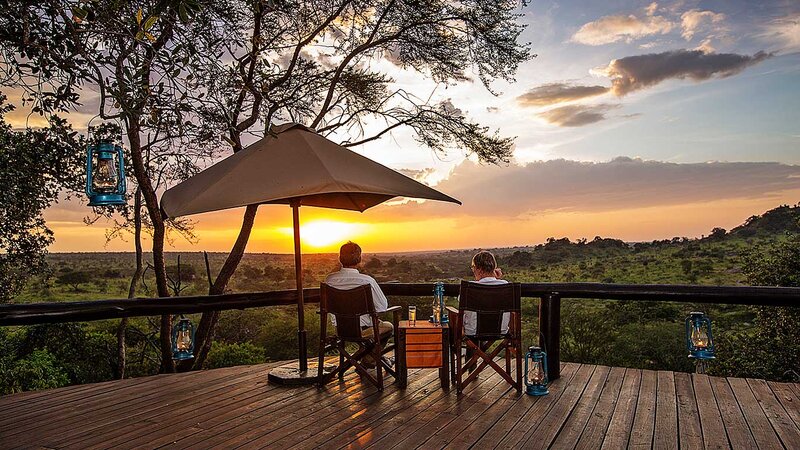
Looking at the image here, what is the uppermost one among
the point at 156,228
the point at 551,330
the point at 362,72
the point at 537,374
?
the point at 362,72

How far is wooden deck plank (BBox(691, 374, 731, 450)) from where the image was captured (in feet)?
10.7

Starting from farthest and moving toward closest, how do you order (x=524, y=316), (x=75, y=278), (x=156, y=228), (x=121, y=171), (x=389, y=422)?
(x=75, y=278), (x=524, y=316), (x=156, y=228), (x=389, y=422), (x=121, y=171)

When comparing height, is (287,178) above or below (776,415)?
above

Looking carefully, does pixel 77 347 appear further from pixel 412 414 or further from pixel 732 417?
pixel 732 417

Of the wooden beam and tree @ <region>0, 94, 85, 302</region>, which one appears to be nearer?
the wooden beam

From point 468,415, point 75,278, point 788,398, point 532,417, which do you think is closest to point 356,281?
point 468,415

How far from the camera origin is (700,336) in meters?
4.60

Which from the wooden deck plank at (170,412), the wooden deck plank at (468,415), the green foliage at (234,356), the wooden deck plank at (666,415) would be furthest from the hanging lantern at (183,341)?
the green foliage at (234,356)

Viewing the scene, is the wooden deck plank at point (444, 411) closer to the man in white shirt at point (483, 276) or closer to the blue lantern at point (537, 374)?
the blue lantern at point (537, 374)

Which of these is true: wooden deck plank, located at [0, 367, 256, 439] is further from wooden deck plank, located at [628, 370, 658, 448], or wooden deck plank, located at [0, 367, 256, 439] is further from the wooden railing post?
wooden deck plank, located at [628, 370, 658, 448]

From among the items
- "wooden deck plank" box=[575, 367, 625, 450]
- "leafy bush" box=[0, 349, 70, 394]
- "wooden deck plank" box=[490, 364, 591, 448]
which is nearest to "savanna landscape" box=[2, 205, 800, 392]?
"leafy bush" box=[0, 349, 70, 394]

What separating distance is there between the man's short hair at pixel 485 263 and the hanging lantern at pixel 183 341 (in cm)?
250

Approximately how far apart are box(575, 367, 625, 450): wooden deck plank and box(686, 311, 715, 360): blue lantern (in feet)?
2.09

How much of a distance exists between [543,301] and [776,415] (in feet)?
5.88
